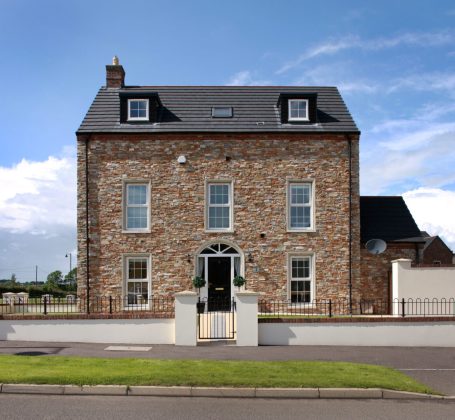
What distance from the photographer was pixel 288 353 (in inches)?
594

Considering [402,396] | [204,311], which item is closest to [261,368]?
[402,396]

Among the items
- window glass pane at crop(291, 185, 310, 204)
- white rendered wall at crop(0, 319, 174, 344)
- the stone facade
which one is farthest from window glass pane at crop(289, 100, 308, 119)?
white rendered wall at crop(0, 319, 174, 344)

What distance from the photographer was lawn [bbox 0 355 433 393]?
34.8 feet

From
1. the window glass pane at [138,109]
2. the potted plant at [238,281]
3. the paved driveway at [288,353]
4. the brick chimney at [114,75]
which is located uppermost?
the brick chimney at [114,75]

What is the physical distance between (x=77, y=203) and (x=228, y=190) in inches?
245

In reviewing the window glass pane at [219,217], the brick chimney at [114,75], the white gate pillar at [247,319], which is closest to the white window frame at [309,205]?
the window glass pane at [219,217]

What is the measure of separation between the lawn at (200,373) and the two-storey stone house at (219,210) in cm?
982

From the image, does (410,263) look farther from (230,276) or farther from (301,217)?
(230,276)

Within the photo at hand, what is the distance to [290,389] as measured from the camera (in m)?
10.4

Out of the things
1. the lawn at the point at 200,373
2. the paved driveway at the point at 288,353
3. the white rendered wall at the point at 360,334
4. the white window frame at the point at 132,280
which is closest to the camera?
the lawn at the point at 200,373

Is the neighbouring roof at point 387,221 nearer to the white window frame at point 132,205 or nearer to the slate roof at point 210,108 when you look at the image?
the slate roof at point 210,108

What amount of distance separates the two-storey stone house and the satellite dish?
84cm

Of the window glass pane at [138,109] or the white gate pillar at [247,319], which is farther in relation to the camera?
the window glass pane at [138,109]

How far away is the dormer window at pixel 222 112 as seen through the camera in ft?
79.9
